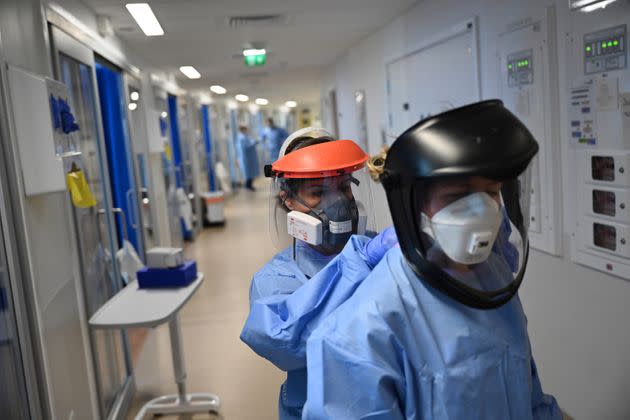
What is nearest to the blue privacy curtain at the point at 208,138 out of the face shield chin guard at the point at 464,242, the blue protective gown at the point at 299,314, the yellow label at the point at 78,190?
the yellow label at the point at 78,190

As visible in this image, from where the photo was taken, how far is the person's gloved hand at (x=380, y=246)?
1282 mm

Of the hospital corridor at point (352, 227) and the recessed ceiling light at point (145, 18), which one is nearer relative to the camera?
the hospital corridor at point (352, 227)

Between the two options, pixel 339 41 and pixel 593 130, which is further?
pixel 339 41

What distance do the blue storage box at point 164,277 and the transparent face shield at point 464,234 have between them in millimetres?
2336

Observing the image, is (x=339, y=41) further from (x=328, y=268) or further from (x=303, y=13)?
(x=328, y=268)

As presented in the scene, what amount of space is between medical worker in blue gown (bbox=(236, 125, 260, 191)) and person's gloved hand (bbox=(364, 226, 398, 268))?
47.8 ft

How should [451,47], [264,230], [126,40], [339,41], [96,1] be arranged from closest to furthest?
1. [96,1]
2. [451,47]
3. [126,40]
4. [339,41]
5. [264,230]

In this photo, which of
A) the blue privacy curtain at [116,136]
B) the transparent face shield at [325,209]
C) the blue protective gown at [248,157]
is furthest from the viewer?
the blue protective gown at [248,157]

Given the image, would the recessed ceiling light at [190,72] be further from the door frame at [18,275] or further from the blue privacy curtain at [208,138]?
the door frame at [18,275]

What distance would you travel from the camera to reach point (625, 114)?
2258 mm

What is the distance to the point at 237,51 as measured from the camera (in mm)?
6316

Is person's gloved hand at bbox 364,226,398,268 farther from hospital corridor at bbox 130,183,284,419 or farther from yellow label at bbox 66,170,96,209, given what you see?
hospital corridor at bbox 130,183,284,419

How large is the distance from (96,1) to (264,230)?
594 cm

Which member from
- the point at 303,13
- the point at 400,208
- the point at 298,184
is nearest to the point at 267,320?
the point at 400,208
